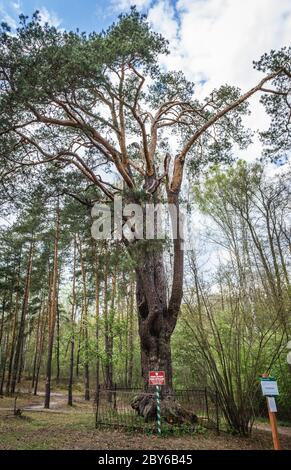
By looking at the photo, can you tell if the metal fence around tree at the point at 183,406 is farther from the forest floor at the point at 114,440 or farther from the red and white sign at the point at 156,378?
the red and white sign at the point at 156,378

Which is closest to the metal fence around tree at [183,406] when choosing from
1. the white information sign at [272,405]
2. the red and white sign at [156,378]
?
the red and white sign at [156,378]

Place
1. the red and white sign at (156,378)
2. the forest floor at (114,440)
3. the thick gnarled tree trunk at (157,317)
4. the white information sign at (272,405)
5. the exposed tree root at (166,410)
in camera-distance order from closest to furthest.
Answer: the white information sign at (272,405)
the forest floor at (114,440)
the red and white sign at (156,378)
the exposed tree root at (166,410)
the thick gnarled tree trunk at (157,317)

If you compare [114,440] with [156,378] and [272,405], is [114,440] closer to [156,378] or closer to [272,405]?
[156,378]

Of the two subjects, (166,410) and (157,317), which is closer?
(166,410)

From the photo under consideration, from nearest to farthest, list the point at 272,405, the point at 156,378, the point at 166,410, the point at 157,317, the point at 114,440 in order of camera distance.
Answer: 1. the point at 272,405
2. the point at 114,440
3. the point at 156,378
4. the point at 166,410
5. the point at 157,317

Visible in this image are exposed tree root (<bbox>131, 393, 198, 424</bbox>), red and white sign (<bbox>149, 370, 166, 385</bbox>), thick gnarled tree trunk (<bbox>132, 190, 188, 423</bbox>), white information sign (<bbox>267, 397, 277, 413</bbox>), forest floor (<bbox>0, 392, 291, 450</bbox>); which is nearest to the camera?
white information sign (<bbox>267, 397, 277, 413</bbox>)

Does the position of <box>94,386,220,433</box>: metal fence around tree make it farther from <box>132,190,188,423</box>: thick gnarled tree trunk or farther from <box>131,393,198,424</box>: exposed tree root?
<box>132,190,188,423</box>: thick gnarled tree trunk

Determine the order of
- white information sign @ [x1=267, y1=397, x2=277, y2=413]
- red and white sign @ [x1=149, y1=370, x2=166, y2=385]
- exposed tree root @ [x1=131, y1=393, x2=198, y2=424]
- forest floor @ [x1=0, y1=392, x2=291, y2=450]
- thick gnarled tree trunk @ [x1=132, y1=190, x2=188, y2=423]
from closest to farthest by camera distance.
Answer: white information sign @ [x1=267, y1=397, x2=277, y2=413] < forest floor @ [x1=0, y1=392, x2=291, y2=450] < red and white sign @ [x1=149, y1=370, x2=166, y2=385] < exposed tree root @ [x1=131, y1=393, x2=198, y2=424] < thick gnarled tree trunk @ [x1=132, y1=190, x2=188, y2=423]

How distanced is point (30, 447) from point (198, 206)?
33.3ft

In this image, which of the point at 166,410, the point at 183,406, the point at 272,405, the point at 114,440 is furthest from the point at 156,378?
the point at 272,405

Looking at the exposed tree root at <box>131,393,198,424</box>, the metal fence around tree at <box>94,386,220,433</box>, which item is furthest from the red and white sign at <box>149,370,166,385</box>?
the metal fence around tree at <box>94,386,220,433</box>

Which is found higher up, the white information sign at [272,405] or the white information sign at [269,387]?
the white information sign at [269,387]

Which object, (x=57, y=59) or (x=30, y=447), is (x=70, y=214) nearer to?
(x=57, y=59)

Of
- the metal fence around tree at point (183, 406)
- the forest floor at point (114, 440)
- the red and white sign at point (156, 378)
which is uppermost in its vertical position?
the red and white sign at point (156, 378)
